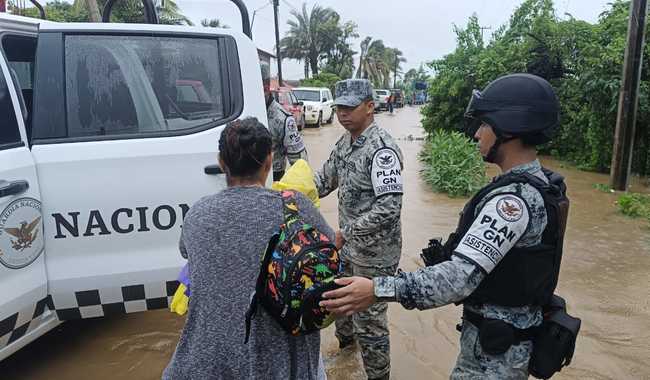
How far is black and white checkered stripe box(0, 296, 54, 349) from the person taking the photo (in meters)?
2.08

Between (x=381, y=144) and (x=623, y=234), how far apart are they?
4863mm

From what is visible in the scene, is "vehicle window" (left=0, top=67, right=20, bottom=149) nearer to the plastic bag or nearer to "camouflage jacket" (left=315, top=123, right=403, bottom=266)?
the plastic bag

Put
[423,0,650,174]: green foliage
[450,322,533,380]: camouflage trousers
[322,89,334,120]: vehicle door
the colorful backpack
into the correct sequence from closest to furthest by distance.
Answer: the colorful backpack < [450,322,533,380]: camouflage trousers < [423,0,650,174]: green foliage < [322,89,334,120]: vehicle door

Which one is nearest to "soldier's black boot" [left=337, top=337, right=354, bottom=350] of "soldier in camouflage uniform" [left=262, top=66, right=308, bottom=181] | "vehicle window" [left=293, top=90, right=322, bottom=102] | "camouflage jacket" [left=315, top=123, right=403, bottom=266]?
"camouflage jacket" [left=315, top=123, right=403, bottom=266]

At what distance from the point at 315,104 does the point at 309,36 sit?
1173 inches

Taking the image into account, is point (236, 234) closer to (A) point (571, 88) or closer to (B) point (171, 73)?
(B) point (171, 73)

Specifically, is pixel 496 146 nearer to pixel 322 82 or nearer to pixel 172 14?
pixel 172 14

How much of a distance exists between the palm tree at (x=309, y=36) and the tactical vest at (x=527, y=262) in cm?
4798

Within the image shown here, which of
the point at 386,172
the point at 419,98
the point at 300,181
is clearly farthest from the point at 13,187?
the point at 419,98

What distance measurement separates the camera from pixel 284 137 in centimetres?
433

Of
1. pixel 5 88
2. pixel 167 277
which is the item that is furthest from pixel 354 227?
pixel 5 88

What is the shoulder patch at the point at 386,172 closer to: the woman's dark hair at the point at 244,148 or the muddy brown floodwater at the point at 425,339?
the woman's dark hair at the point at 244,148

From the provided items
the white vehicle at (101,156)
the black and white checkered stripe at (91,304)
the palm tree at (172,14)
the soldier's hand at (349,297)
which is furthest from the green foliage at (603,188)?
the palm tree at (172,14)

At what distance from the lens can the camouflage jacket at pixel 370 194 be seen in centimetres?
247
